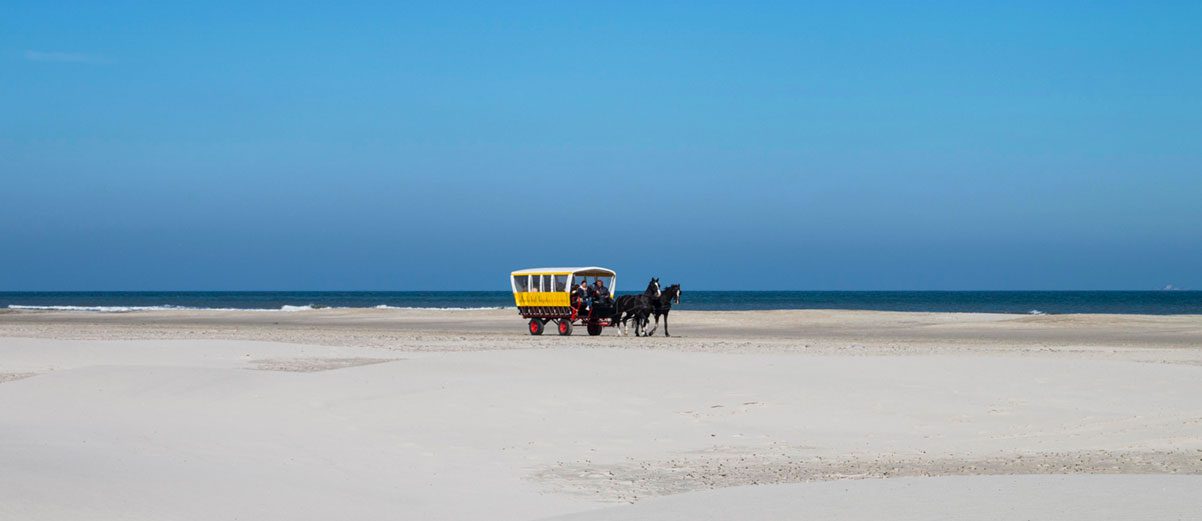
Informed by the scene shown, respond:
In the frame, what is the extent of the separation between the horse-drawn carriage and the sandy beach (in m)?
11.5

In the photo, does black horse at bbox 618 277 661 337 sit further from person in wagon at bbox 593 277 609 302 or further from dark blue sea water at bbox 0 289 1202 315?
dark blue sea water at bbox 0 289 1202 315

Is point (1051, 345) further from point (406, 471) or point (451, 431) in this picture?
point (406, 471)

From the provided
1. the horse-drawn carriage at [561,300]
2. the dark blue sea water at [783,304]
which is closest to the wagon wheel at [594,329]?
the horse-drawn carriage at [561,300]

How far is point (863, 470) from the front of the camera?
35.9ft

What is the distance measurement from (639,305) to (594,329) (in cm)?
206

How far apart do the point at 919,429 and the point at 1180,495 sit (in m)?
5.34

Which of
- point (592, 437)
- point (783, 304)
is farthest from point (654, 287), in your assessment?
point (783, 304)

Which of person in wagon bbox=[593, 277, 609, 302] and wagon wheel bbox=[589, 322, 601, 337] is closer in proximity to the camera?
person in wagon bbox=[593, 277, 609, 302]

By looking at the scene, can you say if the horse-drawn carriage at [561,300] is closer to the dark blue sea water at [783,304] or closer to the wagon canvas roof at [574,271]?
the wagon canvas roof at [574,271]

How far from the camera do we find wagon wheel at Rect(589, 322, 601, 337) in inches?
1388

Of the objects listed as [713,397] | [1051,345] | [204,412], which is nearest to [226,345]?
[204,412]

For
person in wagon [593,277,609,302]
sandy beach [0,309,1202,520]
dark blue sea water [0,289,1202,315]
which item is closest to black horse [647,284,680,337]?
person in wagon [593,277,609,302]

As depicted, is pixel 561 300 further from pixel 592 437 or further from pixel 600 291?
pixel 592 437

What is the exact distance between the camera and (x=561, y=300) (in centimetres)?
3512
